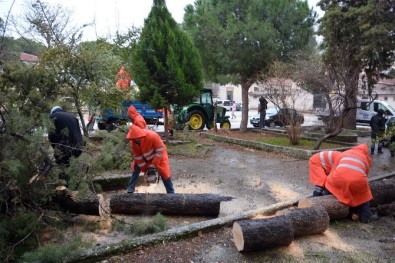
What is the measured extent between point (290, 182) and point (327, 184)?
202cm

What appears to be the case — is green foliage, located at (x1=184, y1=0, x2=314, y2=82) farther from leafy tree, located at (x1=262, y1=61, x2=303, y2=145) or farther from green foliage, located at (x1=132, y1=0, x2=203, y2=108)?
green foliage, located at (x1=132, y1=0, x2=203, y2=108)

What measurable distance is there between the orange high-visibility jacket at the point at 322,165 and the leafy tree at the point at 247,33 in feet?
28.2

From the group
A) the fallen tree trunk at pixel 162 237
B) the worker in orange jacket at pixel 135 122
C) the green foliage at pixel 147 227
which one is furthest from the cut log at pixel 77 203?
the fallen tree trunk at pixel 162 237

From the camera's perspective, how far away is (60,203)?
5.03 meters

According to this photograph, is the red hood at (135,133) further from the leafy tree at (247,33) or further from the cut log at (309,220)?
the leafy tree at (247,33)

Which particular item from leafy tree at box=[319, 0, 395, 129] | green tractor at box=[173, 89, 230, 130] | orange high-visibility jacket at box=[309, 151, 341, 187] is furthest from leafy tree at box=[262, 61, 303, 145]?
orange high-visibility jacket at box=[309, 151, 341, 187]

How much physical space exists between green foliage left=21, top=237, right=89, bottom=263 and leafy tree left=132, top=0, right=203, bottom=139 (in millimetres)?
7653

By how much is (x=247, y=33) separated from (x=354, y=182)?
9366mm

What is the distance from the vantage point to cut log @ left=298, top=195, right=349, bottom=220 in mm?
5160

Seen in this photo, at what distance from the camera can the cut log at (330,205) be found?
5160mm

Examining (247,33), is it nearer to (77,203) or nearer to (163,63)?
(163,63)

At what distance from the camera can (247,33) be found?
44.2 ft

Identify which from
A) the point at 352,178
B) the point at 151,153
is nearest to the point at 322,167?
A: the point at 352,178

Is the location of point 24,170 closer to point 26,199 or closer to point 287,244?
point 26,199
